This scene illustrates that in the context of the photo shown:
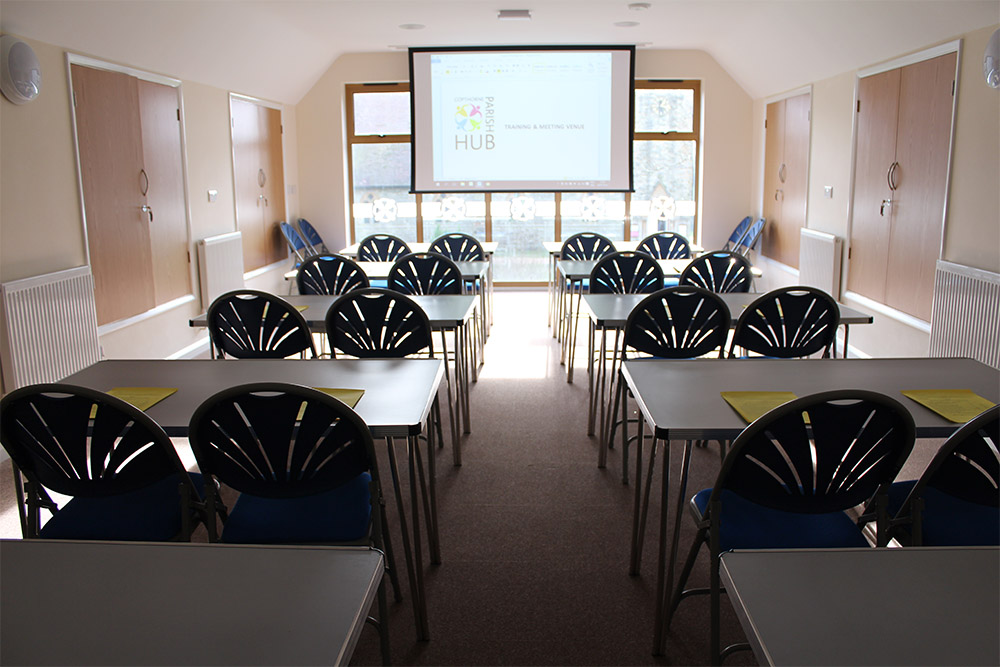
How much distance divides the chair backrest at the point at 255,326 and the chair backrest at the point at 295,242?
5031 millimetres

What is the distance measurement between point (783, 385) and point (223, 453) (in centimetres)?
166

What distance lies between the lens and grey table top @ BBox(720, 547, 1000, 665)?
104cm

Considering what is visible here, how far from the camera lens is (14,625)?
3.71ft

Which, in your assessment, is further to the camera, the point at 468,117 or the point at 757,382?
the point at 468,117

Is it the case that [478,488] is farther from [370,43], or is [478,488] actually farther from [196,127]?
[370,43]

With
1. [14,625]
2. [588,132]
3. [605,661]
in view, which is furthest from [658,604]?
[588,132]

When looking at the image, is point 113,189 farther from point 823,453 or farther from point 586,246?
point 823,453

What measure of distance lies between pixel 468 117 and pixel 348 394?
20.0ft

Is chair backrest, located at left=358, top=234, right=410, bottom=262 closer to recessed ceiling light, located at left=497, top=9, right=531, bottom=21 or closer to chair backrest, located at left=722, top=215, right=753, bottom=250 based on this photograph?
recessed ceiling light, located at left=497, top=9, right=531, bottom=21

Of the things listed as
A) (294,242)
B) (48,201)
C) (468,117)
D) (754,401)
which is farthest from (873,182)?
(294,242)

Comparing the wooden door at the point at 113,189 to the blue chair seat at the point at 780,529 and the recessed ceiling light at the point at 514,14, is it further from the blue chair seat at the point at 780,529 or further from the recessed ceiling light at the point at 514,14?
the blue chair seat at the point at 780,529

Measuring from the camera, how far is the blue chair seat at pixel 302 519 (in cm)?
208

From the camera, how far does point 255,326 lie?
3406 mm

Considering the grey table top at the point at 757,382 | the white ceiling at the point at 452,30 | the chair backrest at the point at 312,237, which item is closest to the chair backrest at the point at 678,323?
the grey table top at the point at 757,382
